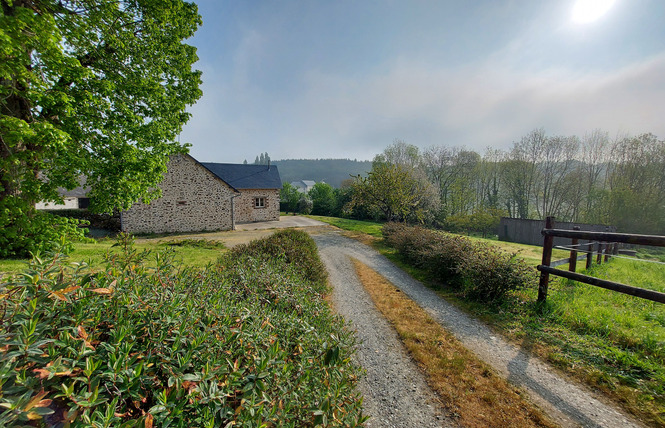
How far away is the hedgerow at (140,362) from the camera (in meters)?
1.04

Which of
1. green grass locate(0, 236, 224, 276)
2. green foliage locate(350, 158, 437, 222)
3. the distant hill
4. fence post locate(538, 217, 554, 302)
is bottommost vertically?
green grass locate(0, 236, 224, 276)

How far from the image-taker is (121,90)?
6.70 meters

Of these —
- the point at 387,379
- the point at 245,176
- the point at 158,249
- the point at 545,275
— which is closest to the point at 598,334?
the point at 545,275

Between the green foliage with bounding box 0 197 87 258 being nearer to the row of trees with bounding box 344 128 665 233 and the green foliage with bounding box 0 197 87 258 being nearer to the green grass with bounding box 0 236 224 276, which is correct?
the green grass with bounding box 0 236 224 276

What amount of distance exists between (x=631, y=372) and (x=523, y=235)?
22599mm

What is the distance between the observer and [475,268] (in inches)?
231

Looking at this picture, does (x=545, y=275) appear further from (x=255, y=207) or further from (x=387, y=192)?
(x=255, y=207)

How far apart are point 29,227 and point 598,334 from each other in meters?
11.6

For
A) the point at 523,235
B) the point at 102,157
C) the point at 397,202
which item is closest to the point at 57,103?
the point at 102,157

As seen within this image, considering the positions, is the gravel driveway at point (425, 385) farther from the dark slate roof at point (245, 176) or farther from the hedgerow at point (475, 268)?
the dark slate roof at point (245, 176)

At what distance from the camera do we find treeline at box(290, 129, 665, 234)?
17984 millimetres

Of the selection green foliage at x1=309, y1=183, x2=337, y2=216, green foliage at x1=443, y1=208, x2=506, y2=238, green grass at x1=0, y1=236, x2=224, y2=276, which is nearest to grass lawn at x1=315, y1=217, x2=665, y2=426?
green grass at x1=0, y1=236, x2=224, y2=276

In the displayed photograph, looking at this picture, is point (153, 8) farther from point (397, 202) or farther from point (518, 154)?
point (518, 154)

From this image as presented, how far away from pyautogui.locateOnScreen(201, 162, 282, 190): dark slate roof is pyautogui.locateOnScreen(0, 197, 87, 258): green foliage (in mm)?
16735
